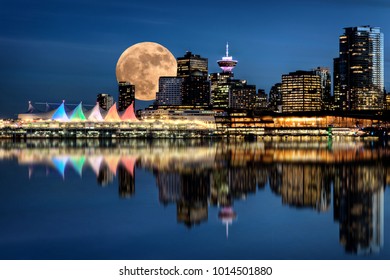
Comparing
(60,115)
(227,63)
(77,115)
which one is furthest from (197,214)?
(227,63)

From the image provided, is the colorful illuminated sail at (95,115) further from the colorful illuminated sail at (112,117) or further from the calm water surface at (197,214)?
the calm water surface at (197,214)

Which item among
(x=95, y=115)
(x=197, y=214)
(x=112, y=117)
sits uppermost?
(x=95, y=115)

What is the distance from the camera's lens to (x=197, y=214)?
57.5ft

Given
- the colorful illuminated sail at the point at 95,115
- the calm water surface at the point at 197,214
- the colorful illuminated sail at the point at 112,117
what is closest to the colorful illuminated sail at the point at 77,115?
the colorful illuminated sail at the point at 95,115

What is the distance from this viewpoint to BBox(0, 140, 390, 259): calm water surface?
13.2 metres

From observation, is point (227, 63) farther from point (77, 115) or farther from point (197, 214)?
point (197, 214)

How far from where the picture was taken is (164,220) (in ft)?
55.1

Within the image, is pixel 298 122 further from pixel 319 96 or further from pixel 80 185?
pixel 80 185

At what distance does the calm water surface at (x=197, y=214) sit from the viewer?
13.2 meters

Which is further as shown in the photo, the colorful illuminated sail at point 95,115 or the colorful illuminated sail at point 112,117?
the colorful illuminated sail at point 112,117

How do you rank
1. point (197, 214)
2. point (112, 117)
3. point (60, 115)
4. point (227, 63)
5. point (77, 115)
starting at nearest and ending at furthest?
point (197, 214)
point (77, 115)
point (60, 115)
point (112, 117)
point (227, 63)

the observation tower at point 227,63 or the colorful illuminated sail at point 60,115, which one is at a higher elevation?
the observation tower at point 227,63

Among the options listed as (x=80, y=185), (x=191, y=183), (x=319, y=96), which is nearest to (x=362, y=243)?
(x=191, y=183)

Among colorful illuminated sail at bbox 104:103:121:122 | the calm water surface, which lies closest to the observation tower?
colorful illuminated sail at bbox 104:103:121:122
